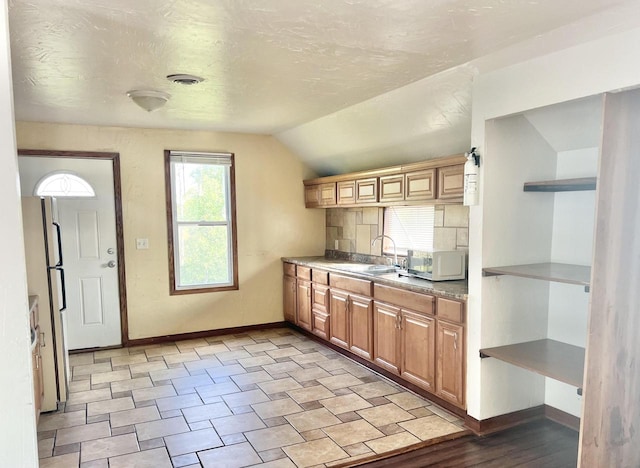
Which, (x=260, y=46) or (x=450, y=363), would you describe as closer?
(x=260, y=46)

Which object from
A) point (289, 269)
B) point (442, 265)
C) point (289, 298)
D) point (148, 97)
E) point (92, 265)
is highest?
point (148, 97)

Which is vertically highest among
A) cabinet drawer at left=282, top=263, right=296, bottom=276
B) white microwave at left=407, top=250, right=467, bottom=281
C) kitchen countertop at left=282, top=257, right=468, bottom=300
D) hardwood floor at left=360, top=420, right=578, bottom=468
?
white microwave at left=407, top=250, right=467, bottom=281

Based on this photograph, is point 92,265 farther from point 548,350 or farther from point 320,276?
point 548,350

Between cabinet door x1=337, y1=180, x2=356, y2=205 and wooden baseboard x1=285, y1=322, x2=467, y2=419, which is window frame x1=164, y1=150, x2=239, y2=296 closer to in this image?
wooden baseboard x1=285, y1=322, x2=467, y2=419

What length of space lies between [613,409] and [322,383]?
2162 mm

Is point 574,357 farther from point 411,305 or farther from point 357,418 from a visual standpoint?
point 357,418

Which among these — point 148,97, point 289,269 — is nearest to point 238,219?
point 289,269

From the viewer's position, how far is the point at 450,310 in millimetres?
3141

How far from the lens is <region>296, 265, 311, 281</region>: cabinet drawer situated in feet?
16.6

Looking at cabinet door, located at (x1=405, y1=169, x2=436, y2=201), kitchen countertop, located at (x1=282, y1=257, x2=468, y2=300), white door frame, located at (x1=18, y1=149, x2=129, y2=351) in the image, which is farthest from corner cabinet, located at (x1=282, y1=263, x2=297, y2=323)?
cabinet door, located at (x1=405, y1=169, x2=436, y2=201)

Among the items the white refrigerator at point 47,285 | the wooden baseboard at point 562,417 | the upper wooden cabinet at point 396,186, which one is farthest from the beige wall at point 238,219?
the wooden baseboard at point 562,417

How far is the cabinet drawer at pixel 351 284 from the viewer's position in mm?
4067

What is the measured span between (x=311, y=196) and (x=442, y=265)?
7.90ft

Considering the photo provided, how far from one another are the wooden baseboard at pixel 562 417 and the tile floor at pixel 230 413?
0.67 metres
